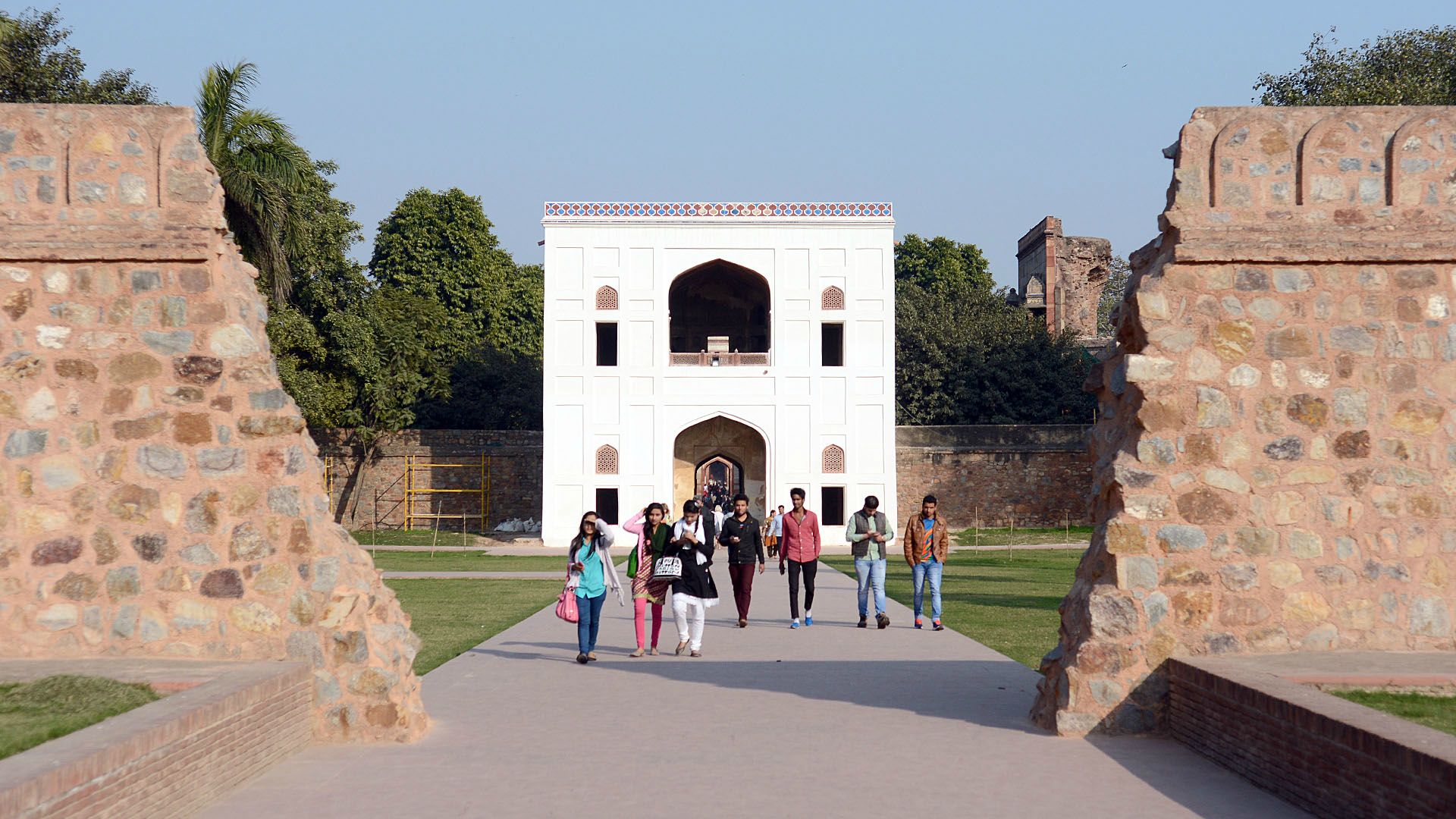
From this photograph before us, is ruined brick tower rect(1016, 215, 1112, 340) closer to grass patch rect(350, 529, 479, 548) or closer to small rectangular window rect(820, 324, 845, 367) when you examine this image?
small rectangular window rect(820, 324, 845, 367)

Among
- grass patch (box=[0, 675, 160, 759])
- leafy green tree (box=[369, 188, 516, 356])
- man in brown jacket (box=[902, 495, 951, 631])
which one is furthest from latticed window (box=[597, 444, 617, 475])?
grass patch (box=[0, 675, 160, 759])

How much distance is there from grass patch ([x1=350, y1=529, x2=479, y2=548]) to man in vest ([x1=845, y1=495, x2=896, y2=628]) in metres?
19.2

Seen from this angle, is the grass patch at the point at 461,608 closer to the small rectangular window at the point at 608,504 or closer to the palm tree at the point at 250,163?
the palm tree at the point at 250,163

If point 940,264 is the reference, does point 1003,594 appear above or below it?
Answer: below

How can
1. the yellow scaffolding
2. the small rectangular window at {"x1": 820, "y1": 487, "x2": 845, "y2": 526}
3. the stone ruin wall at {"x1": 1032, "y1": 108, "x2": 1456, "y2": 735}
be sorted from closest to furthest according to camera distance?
the stone ruin wall at {"x1": 1032, "y1": 108, "x2": 1456, "y2": 735} < the small rectangular window at {"x1": 820, "y1": 487, "x2": 845, "y2": 526} < the yellow scaffolding

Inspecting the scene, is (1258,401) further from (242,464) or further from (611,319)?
(611,319)

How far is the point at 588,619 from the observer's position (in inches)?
425

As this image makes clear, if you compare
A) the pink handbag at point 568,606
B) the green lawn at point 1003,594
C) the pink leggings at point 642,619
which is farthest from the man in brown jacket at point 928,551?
the pink handbag at point 568,606

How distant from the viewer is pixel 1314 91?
1204 inches

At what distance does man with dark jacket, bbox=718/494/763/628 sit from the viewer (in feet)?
43.9

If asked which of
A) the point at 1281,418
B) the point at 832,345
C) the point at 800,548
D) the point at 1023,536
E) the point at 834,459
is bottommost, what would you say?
the point at 1023,536

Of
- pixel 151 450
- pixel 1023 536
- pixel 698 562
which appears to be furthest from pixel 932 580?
pixel 1023 536

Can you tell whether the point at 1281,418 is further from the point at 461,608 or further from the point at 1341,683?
the point at 461,608

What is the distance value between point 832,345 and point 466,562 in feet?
35.7
